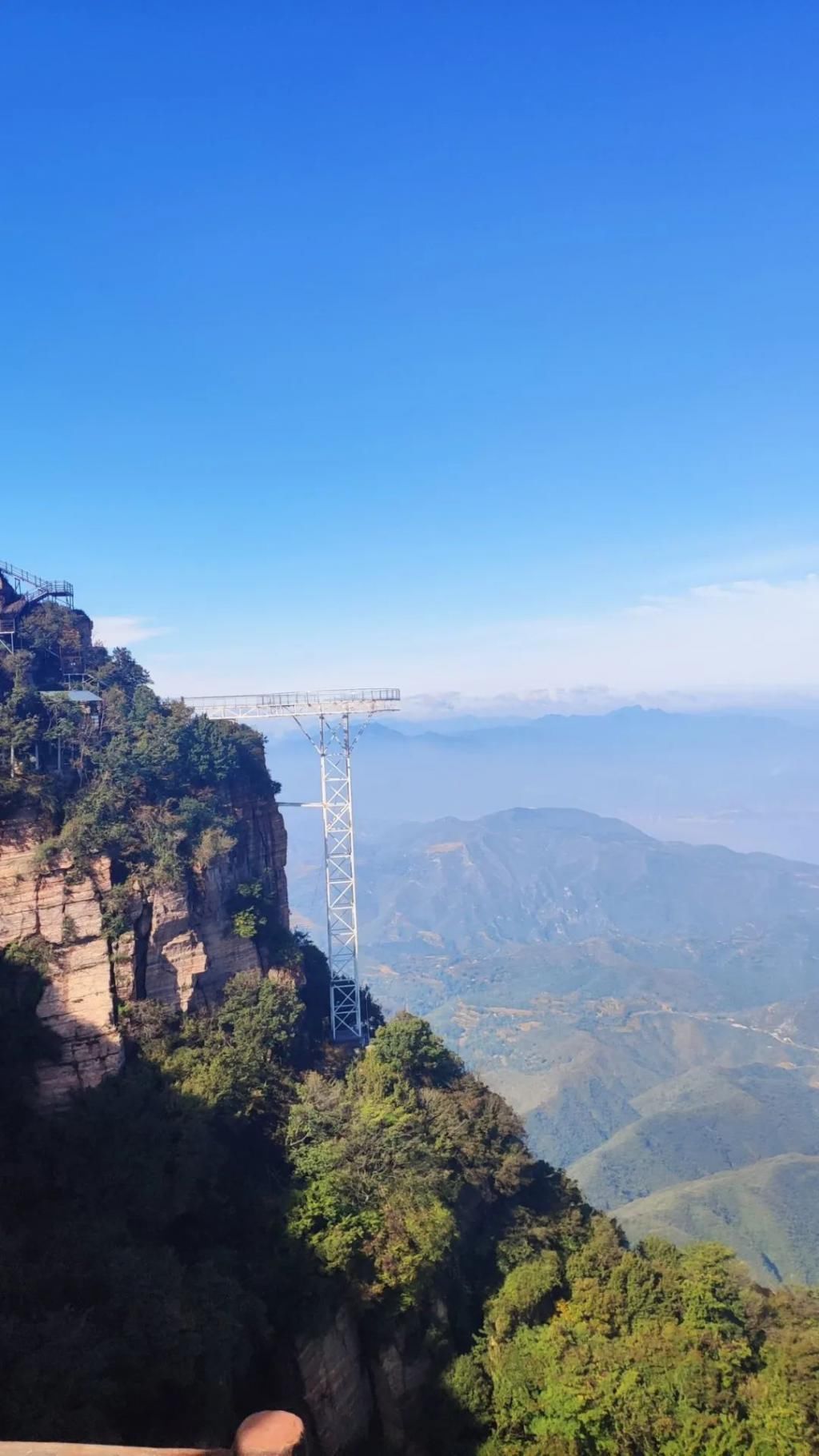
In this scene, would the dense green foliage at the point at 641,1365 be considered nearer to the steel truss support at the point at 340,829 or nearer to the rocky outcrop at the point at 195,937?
the steel truss support at the point at 340,829

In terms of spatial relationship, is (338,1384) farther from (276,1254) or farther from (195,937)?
(195,937)

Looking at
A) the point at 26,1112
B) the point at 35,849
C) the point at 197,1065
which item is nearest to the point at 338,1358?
the point at 197,1065

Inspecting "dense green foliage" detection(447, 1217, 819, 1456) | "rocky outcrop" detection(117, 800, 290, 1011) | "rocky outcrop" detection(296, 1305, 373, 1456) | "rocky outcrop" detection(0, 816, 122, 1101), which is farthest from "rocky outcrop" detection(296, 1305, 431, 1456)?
"rocky outcrop" detection(117, 800, 290, 1011)

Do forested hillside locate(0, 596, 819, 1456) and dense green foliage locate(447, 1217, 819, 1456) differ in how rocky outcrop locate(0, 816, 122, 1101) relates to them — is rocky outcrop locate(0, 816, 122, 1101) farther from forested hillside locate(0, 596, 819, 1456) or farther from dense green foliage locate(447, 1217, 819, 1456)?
dense green foliage locate(447, 1217, 819, 1456)

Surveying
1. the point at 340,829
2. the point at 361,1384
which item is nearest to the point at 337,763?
the point at 340,829

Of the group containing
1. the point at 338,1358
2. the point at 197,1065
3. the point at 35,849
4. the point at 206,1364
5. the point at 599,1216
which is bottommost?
the point at 599,1216

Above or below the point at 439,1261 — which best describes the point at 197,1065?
above

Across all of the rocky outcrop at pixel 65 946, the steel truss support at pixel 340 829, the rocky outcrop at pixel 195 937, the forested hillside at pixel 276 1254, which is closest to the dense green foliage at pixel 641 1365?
the forested hillside at pixel 276 1254

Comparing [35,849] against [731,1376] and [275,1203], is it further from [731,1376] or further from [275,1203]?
[731,1376]
